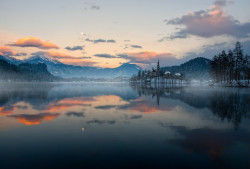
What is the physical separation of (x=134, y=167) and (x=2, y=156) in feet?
24.6

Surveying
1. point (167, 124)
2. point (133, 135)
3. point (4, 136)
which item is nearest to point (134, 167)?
point (133, 135)

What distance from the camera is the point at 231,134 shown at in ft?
44.4

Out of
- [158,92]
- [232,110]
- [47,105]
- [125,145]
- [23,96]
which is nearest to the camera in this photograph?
[125,145]

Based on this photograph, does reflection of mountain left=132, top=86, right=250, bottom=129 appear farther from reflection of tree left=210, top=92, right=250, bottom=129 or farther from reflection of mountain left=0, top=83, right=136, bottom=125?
reflection of mountain left=0, top=83, right=136, bottom=125

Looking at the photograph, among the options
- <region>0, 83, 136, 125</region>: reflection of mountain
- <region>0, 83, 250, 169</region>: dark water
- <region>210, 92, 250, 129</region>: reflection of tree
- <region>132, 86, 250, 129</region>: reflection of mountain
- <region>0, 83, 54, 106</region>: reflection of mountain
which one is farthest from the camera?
<region>0, 83, 54, 106</region>: reflection of mountain

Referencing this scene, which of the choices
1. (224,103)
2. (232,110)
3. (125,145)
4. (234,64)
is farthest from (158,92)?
(234,64)

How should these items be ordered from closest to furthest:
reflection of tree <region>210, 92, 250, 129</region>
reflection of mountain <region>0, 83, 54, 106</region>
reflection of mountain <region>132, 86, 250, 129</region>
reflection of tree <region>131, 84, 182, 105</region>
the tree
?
reflection of tree <region>210, 92, 250, 129</region> < reflection of mountain <region>132, 86, 250, 129</region> < reflection of mountain <region>0, 83, 54, 106</region> < reflection of tree <region>131, 84, 182, 105</region> < the tree

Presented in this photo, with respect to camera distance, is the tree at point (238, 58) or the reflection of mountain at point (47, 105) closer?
the reflection of mountain at point (47, 105)

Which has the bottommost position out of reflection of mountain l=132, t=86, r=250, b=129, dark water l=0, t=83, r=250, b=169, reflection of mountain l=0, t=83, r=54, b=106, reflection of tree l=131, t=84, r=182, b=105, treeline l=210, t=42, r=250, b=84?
reflection of tree l=131, t=84, r=182, b=105

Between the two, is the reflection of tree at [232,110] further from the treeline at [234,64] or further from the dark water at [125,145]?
the treeline at [234,64]

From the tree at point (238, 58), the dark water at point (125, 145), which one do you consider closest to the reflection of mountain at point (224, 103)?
the dark water at point (125, 145)

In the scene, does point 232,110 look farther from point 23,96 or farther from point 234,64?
point 234,64

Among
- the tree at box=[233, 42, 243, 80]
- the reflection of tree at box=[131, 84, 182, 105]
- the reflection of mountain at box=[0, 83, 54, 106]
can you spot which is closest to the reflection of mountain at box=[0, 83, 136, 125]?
the reflection of mountain at box=[0, 83, 54, 106]

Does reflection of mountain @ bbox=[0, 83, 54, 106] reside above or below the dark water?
above
